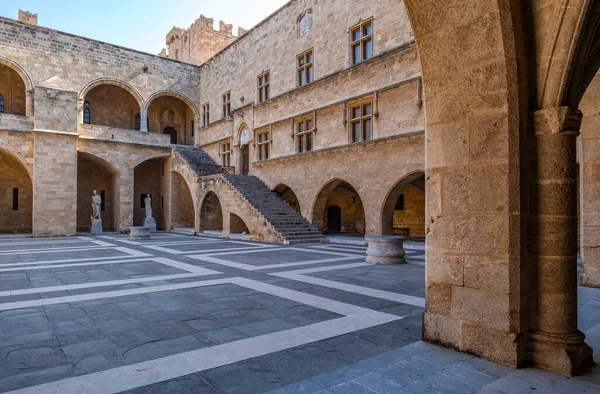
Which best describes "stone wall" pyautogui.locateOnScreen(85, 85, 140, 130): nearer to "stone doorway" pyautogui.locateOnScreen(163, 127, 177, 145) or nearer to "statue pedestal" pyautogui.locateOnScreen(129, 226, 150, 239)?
"stone doorway" pyautogui.locateOnScreen(163, 127, 177, 145)

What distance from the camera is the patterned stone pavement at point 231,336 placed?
298 centimetres

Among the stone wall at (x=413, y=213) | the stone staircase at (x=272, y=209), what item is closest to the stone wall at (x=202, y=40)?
the stone staircase at (x=272, y=209)

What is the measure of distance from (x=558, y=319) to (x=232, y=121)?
21.9 metres

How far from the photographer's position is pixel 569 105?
3.34m

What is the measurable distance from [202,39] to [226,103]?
11.8 metres

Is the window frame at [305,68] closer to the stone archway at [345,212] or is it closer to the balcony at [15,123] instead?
the stone archway at [345,212]

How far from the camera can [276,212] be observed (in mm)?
17297

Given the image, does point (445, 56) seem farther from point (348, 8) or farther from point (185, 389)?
point (348, 8)

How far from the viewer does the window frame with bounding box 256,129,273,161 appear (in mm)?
20375

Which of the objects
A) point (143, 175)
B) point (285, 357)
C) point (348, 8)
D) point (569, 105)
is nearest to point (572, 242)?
point (569, 105)

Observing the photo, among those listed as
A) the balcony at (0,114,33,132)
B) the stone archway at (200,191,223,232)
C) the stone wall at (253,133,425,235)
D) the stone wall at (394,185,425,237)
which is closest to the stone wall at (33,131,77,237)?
the balcony at (0,114,33,132)

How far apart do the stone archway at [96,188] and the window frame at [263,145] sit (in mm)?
9047

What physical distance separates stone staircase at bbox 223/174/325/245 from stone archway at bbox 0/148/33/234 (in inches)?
516

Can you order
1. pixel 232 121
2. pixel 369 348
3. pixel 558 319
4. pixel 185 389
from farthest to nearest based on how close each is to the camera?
pixel 232 121, pixel 369 348, pixel 558 319, pixel 185 389
